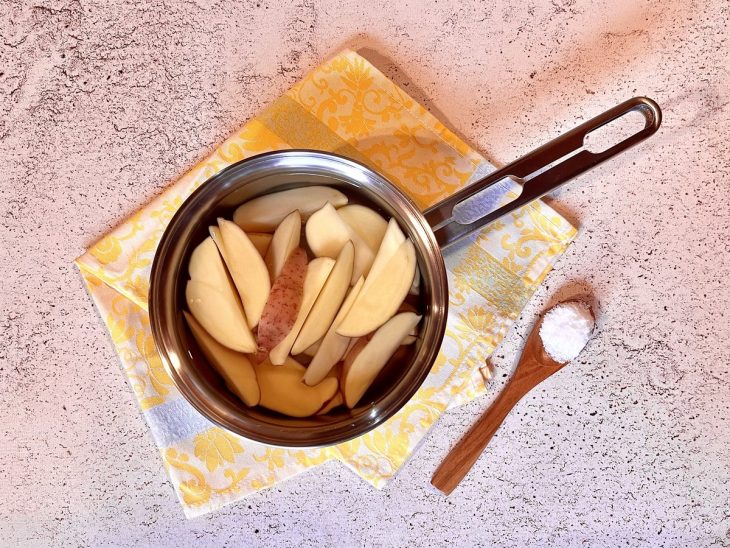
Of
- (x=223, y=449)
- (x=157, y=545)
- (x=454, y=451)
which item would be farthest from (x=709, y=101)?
(x=157, y=545)

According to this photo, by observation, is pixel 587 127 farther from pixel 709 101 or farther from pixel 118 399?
pixel 118 399

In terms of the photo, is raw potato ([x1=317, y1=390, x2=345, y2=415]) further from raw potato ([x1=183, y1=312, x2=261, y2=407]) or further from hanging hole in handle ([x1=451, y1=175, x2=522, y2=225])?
hanging hole in handle ([x1=451, y1=175, x2=522, y2=225])

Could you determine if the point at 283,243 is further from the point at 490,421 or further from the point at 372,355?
the point at 490,421

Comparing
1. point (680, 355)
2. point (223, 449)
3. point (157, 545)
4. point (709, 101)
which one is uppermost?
point (709, 101)

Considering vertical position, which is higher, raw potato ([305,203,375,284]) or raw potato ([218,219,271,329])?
raw potato ([305,203,375,284])

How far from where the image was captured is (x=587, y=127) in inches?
22.5

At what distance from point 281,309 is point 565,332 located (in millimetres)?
290

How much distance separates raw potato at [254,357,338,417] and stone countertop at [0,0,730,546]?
14 cm

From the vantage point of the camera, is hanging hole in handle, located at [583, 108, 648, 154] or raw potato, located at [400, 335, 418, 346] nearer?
raw potato, located at [400, 335, 418, 346]

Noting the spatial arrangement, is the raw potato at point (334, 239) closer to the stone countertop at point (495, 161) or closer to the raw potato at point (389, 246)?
the raw potato at point (389, 246)

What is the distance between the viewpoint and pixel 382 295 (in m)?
0.55

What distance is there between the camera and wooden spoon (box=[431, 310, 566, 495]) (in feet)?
2.10

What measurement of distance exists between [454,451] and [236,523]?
0.24 meters

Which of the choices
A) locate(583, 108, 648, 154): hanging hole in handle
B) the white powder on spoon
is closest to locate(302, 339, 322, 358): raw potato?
the white powder on spoon
